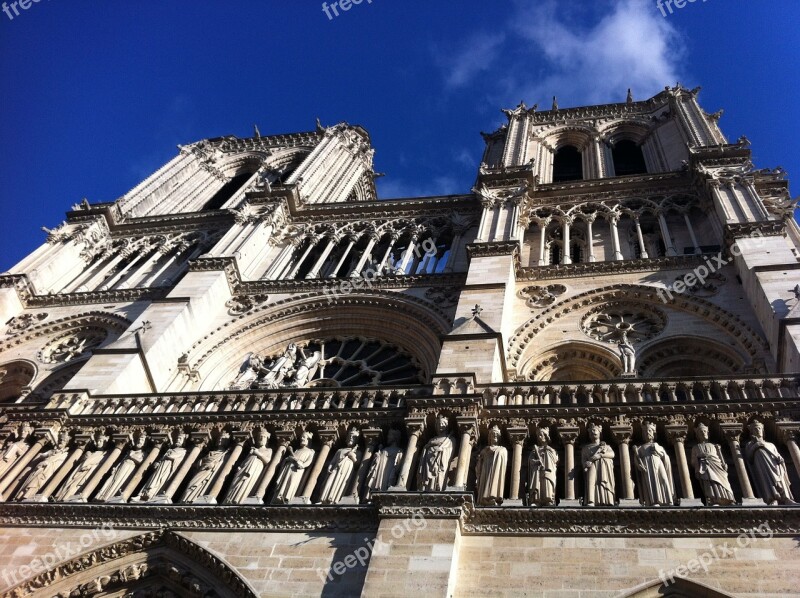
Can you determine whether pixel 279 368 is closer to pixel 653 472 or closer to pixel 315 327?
pixel 315 327

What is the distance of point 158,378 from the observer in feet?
49.7

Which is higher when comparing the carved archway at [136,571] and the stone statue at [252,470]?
the stone statue at [252,470]

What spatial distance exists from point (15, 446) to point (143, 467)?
237 centimetres

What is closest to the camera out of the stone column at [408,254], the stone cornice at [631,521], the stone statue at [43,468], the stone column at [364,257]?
the stone cornice at [631,521]

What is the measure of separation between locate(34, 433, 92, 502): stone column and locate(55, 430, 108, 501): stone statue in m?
0.09

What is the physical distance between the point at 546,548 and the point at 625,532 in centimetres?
90

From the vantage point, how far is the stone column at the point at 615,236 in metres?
17.1

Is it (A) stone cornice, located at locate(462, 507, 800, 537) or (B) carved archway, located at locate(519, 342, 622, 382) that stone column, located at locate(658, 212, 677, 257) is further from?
(A) stone cornice, located at locate(462, 507, 800, 537)

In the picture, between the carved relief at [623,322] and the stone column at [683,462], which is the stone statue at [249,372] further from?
the stone column at [683,462]

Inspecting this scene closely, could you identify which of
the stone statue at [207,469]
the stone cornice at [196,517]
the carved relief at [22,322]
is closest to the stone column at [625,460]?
the stone cornice at [196,517]

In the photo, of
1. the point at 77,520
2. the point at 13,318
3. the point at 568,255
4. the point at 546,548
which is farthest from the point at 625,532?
the point at 13,318

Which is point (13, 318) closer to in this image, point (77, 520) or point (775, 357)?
point (77, 520)

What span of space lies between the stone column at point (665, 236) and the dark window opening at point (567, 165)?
22.2ft

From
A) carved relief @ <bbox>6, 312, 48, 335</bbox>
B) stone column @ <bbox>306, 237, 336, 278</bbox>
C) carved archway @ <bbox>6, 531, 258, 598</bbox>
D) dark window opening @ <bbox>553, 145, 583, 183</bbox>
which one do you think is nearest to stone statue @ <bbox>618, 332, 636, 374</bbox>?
carved archway @ <bbox>6, 531, 258, 598</bbox>
